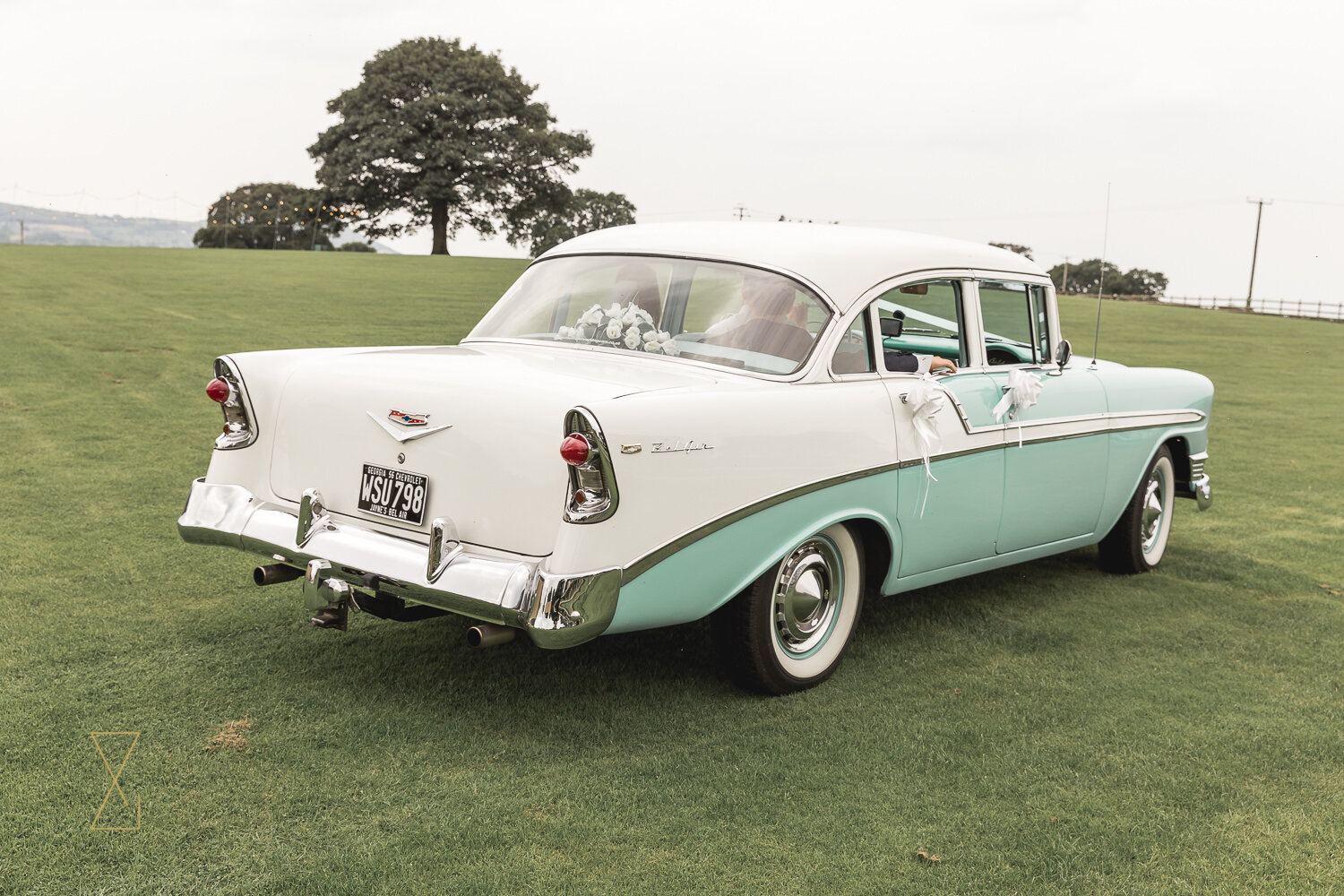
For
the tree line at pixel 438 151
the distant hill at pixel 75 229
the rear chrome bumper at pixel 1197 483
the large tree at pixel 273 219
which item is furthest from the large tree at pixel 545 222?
the rear chrome bumper at pixel 1197 483

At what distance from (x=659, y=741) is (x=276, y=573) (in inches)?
62.4

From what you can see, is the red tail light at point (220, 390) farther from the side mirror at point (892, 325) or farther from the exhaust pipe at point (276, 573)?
the side mirror at point (892, 325)

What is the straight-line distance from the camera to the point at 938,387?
500 cm

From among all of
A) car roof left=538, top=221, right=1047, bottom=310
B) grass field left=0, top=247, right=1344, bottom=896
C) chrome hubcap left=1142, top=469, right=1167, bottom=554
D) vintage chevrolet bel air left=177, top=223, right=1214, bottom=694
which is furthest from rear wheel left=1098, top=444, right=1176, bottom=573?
car roof left=538, top=221, right=1047, bottom=310

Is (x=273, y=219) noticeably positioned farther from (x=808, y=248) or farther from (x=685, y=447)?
(x=685, y=447)

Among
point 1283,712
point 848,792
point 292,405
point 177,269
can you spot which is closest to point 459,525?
point 292,405

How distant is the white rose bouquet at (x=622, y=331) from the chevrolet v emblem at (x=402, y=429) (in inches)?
41.9

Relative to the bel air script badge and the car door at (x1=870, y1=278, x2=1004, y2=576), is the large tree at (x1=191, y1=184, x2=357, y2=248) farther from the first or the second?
the bel air script badge

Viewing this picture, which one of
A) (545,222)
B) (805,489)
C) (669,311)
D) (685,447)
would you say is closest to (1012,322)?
(669,311)

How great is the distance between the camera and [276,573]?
448 centimetres

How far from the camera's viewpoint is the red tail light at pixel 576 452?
12.0 feet

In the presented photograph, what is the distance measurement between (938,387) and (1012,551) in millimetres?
1091

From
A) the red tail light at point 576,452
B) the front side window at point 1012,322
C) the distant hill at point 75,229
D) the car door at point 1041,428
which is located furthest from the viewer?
the distant hill at point 75,229

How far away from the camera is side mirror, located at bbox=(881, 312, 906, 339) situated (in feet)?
16.8
